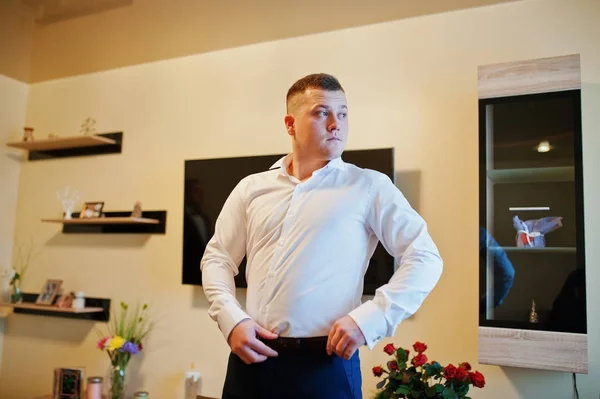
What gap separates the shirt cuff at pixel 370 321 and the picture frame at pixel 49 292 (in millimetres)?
2846

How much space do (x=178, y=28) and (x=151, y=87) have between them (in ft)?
1.76

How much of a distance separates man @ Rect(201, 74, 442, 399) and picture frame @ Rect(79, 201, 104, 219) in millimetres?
2188

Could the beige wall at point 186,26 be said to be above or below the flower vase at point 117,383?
above

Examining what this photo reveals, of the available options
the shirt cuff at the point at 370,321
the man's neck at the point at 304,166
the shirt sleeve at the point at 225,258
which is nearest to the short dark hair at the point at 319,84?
the man's neck at the point at 304,166

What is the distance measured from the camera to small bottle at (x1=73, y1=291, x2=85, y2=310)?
327 cm

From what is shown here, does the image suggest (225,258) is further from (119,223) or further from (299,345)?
(119,223)

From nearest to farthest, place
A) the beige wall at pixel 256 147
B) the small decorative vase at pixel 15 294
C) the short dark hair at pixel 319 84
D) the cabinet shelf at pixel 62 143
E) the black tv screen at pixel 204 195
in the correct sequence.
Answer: the short dark hair at pixel 319 84 < the beige wall at pixel 256 147 < the black tv screen at pixel 204 195 < the cabinet shelf at pixel 62 143 < the small decorative vase at pixel 15 294

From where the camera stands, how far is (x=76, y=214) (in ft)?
11.5

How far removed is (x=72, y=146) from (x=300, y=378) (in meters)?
2.93

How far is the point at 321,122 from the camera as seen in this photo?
4.37 feet

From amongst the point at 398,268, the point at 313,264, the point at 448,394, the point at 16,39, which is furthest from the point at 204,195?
the point at 398,268

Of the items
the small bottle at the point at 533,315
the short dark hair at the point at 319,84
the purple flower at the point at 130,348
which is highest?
the short dark hair at the point at 319,84

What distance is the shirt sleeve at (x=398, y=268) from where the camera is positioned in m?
1.14

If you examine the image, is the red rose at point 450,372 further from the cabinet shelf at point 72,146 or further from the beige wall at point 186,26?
the cabinet shelf at point 72,146
